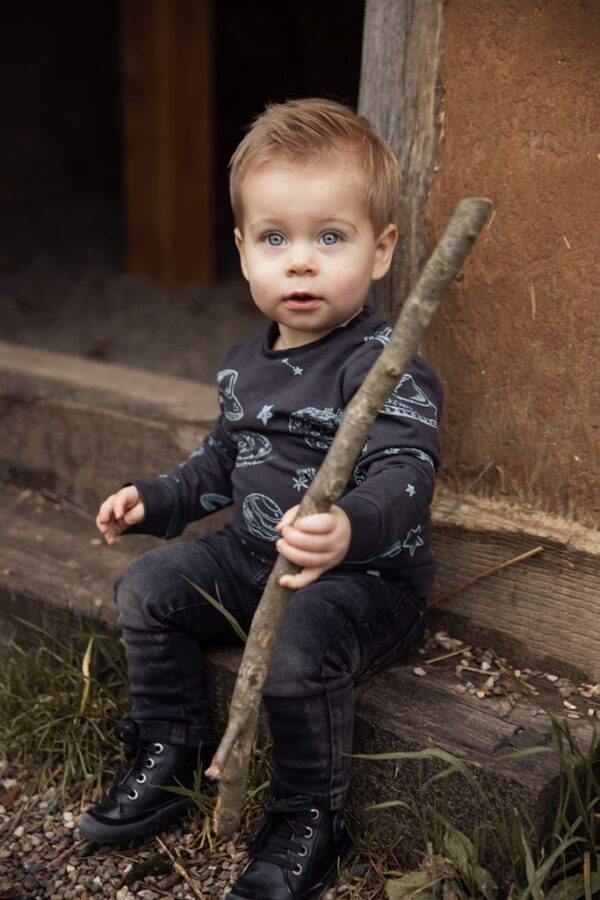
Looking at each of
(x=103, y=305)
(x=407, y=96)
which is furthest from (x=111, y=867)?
(x=103, y=305)

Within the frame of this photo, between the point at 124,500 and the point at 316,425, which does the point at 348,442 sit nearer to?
the point at 316,425

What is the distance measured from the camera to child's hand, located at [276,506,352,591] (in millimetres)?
1563

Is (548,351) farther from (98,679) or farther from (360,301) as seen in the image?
(98,679)

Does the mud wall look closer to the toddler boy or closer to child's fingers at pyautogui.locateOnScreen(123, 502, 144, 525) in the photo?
the toddler boy


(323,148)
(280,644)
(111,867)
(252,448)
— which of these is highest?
(323,148)

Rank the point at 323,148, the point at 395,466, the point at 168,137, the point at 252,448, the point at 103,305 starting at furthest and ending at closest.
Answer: the point at 103,305
the point at 168,137
the point at 252,448
the point at 323,148
the point at 395,466

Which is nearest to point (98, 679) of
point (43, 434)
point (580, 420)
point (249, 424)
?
point (249, 424)

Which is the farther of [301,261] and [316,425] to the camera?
[316,425]

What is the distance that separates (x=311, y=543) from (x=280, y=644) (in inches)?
16.8

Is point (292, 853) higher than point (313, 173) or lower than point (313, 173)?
lower

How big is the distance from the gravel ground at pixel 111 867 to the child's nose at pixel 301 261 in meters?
1.03

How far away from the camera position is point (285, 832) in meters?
1.93

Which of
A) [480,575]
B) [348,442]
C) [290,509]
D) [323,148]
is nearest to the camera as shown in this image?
[348,442]

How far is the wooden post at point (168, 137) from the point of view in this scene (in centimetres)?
482
